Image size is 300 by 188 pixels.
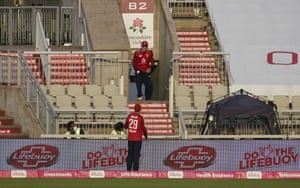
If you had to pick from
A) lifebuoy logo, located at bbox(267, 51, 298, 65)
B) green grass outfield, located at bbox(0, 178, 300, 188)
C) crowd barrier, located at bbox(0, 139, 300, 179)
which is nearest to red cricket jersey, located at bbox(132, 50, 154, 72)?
lifebuoy logo, located at bbox(267, 51, 298, 65)

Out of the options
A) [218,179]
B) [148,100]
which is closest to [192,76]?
[148,100]

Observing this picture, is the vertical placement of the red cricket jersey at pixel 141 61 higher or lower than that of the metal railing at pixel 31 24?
lower

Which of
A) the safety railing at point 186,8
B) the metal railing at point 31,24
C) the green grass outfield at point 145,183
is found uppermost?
the safety railing at point 186,8

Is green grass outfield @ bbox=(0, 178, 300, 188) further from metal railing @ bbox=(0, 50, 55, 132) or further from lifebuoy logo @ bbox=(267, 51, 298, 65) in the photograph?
lifebuoy logo @ bbox=(267, 51, 298, 65)

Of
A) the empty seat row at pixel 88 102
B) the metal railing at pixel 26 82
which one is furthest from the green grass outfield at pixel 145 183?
the empty seat row at pixel 88 102

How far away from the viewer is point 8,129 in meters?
35.2

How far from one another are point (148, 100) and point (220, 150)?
25.9 feet

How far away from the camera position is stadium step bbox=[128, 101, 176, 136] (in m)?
36.2

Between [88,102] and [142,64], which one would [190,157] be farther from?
[142,64]

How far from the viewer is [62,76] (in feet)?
124

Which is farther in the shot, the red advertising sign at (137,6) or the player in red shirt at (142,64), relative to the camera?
the red advertising sign at (137,6)

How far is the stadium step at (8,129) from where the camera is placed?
34562mm

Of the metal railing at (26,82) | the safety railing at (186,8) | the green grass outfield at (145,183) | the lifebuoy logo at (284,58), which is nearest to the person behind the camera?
the green grass outfield at (145,183)

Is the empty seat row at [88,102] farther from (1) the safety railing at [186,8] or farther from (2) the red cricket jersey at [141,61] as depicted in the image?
(1) the safety railing at [186,8]
